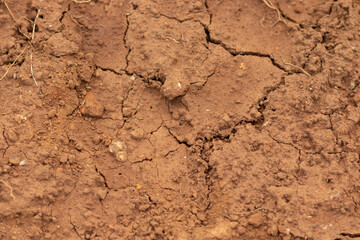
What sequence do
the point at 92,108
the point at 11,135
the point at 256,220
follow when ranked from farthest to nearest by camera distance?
the point at 92,108
the point at 11,135
the point at 256,220

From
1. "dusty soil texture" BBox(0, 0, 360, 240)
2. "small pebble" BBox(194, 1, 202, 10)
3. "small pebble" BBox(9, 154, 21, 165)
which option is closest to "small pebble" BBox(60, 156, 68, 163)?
"dusty soil texture" BBox(0, 0, 360, 240)

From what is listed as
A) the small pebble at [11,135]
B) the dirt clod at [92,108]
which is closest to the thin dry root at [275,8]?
the dirt clod at [92,108]

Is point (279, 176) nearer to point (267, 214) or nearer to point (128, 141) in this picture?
point (267, 214)

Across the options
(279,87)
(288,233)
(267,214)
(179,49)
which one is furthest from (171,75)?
(288,233)

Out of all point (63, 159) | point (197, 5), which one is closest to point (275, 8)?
point (197, 5)

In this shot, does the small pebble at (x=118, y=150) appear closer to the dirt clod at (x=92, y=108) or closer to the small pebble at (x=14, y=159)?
the dirt clod at (x=92, y=108)

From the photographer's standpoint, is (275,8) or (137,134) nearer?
(137,134)

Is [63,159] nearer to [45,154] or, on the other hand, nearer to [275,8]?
[45,154]

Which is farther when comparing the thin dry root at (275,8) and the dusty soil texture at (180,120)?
the thin dry root at (275,8)
